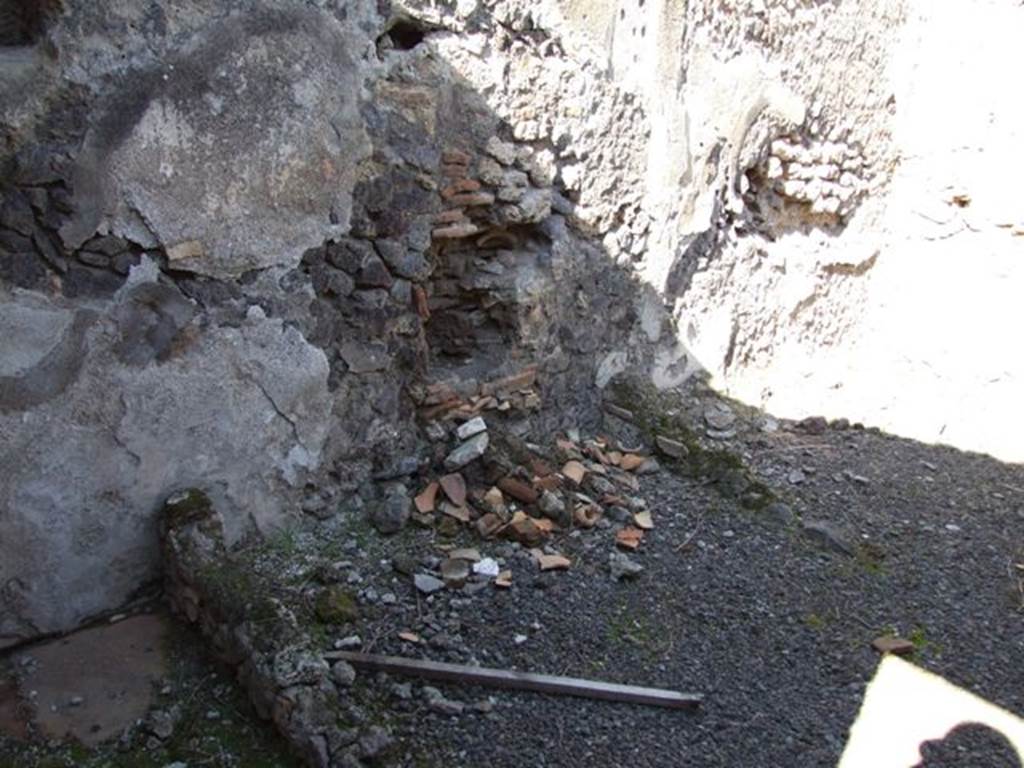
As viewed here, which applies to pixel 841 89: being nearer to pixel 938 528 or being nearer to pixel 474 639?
pixel 938 528

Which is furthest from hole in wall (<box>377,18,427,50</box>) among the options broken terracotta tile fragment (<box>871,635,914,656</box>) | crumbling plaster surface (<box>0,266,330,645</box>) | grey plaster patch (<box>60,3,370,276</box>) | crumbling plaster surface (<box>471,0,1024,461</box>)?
broken terracotta tile fragment (<box>871,635,914,656</box>)

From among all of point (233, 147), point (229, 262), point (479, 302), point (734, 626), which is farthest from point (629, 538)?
point (233, 147)

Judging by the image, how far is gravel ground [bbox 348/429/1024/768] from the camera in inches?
91.1

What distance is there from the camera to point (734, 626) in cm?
281

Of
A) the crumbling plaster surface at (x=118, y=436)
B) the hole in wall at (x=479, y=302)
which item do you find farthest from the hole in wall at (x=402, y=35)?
the crumbling plaster surface at (x=118, y=436)

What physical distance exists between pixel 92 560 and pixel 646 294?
2.40 m

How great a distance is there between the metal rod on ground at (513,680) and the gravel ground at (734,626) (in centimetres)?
3

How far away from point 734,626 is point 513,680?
0.78 m

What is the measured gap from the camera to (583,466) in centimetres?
350

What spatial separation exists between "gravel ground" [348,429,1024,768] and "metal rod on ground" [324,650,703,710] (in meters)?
0.03

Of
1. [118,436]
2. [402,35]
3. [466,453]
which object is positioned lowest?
[466,453]

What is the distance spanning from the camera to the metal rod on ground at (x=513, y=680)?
2.41m

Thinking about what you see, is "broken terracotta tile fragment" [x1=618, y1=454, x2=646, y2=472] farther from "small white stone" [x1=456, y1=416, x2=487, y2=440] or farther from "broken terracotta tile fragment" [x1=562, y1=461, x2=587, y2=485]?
"small white stone" [x1=456, y1=416, x2=487, y2=440]

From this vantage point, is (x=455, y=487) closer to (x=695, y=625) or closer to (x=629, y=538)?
(x=629, y=538)
